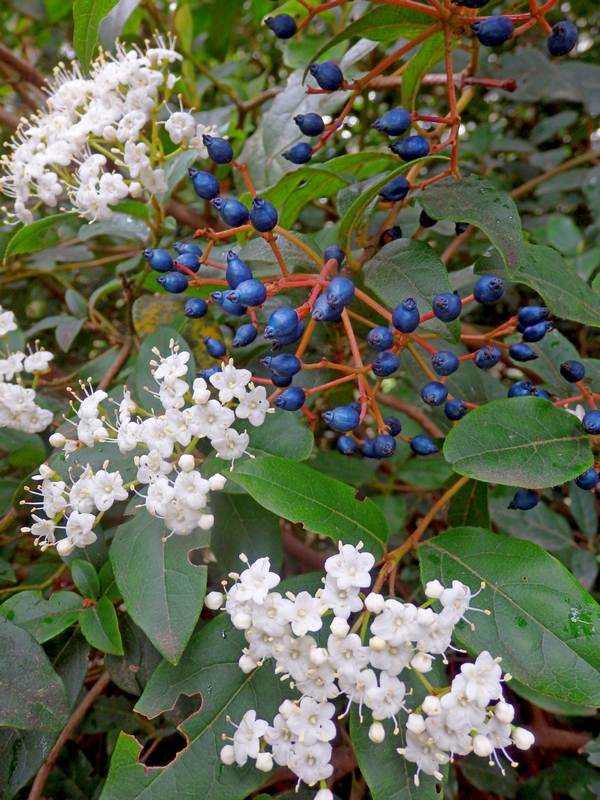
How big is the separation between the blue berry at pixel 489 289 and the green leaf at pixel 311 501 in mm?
433

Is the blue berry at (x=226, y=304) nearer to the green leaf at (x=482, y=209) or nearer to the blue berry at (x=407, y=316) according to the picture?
the blue berry at (x=407, y=316)

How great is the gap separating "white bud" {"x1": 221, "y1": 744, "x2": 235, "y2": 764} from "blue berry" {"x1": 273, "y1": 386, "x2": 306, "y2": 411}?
1.87 feet

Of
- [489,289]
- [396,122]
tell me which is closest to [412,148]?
[396,122]

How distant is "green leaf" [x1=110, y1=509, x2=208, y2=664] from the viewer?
96 centimetres

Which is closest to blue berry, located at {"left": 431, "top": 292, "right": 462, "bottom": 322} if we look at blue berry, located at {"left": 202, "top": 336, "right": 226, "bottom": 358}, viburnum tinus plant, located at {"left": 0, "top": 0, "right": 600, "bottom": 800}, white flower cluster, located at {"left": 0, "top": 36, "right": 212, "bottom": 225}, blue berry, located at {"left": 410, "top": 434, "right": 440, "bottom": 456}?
viburnum tinus plant, located at {"left": 0, "top": 0, "right": 600, "bottom": 800}

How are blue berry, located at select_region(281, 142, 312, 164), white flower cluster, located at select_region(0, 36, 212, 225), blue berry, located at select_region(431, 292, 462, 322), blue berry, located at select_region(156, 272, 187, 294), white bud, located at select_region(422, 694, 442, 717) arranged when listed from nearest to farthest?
white bud, located at select_region(422, 694, 442, 717) < blue berry, located at select_region(431, 292, 462, 322) < blue berry, located at select_region(156, 272, 187, 294) < blue berry, located at select_region(281, 142, 312, 164) < white flower cluster, located at select_region(0, 36, 212, 225)

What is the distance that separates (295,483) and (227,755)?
44 centimetres

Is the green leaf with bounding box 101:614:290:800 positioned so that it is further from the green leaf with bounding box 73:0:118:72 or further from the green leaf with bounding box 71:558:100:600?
the green leaf with bounding box 73:0:118:72

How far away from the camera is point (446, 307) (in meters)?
1.00

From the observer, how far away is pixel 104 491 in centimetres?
113

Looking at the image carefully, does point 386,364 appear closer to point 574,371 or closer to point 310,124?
point 574,371

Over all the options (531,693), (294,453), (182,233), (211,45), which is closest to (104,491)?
(294,453)

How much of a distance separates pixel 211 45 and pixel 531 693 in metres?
2.61

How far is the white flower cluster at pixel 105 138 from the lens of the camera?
4.79ft
